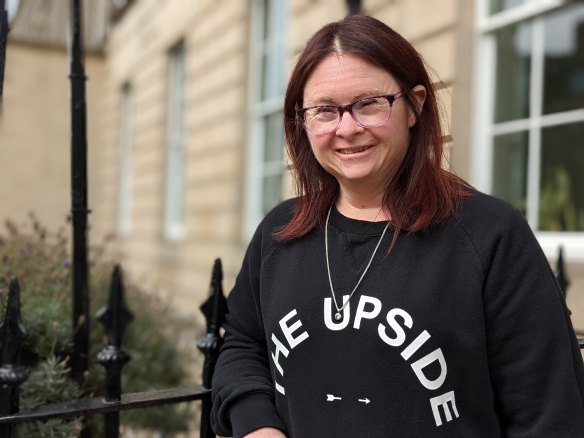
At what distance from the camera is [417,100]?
147 cm

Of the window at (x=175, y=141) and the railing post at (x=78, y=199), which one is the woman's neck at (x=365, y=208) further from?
the window at (x=175, y=141)

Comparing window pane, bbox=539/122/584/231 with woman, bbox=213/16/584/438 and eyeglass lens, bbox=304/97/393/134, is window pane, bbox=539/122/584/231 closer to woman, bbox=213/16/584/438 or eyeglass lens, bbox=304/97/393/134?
woman, bbox=213/16/584/438

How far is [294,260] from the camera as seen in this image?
1.52 meters

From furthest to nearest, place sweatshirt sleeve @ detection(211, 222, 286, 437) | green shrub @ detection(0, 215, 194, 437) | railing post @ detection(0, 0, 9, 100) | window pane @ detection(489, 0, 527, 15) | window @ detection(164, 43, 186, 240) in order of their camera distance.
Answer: window @ detection(164, 43, 186, 240) < window pane @ detection(489, 0, 527, 15) < green shrub @ detection(0, 215, 194, 437) < railing post @ detection(0, 0, 9, 100) < sweatshirt sleeve @ detection(211, 222, 286, 437)

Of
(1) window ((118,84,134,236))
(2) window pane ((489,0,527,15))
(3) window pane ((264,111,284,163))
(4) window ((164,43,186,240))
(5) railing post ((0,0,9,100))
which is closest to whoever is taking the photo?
(5) railing post ((0,0,9,100))

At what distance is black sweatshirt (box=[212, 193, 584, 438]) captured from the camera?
1.26 metres

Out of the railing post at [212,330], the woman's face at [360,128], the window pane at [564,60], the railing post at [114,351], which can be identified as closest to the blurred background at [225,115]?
the window pane at [564,60]

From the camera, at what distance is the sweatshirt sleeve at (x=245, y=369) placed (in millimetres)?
1515

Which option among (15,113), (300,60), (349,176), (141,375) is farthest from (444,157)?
(15,113)

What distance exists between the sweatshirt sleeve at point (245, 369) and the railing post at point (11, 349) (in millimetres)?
502

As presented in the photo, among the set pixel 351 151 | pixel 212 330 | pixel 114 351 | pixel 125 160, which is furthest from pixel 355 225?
pixel 125 160

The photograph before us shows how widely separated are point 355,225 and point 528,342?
17.0 inches

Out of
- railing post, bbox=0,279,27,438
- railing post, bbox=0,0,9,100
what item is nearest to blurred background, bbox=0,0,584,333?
railing post, bbox=0,0,9,100

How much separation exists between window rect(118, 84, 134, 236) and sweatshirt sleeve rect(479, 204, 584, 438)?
11.7 meters
